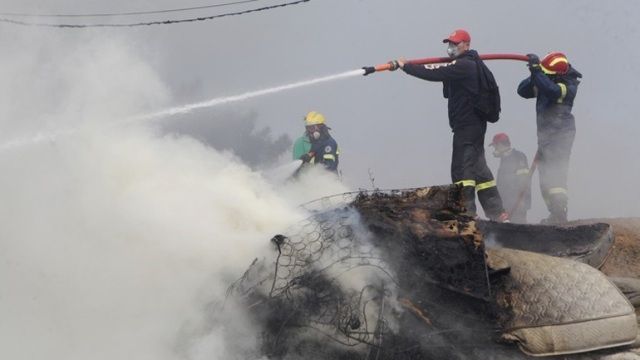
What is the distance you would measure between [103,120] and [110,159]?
594 millimetres

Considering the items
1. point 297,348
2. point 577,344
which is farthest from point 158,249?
point 577,344

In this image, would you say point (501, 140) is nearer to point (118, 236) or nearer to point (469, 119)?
point (469, 119)

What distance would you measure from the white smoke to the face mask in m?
3.31

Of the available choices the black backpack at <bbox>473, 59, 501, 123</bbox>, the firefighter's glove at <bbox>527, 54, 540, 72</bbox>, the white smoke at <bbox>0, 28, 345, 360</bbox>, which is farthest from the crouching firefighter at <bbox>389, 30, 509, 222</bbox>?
the white smoke at <bbox>0, 28, 345, 360</bbox>

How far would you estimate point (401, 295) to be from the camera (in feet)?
9.29

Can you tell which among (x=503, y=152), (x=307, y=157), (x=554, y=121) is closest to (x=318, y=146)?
(x=307, y=157)

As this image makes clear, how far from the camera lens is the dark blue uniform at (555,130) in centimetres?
677

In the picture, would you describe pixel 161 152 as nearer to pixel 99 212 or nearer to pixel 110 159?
pixel 110 159

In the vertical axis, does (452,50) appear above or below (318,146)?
below

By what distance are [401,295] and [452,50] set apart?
4.21 metres

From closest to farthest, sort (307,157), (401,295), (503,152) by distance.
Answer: (401,295)
(307,157)
(503,152)

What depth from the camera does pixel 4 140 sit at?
4410mm

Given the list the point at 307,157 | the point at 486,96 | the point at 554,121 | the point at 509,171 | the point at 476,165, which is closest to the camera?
the point at 476,165

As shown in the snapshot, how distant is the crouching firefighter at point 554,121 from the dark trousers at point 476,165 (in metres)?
1.05
